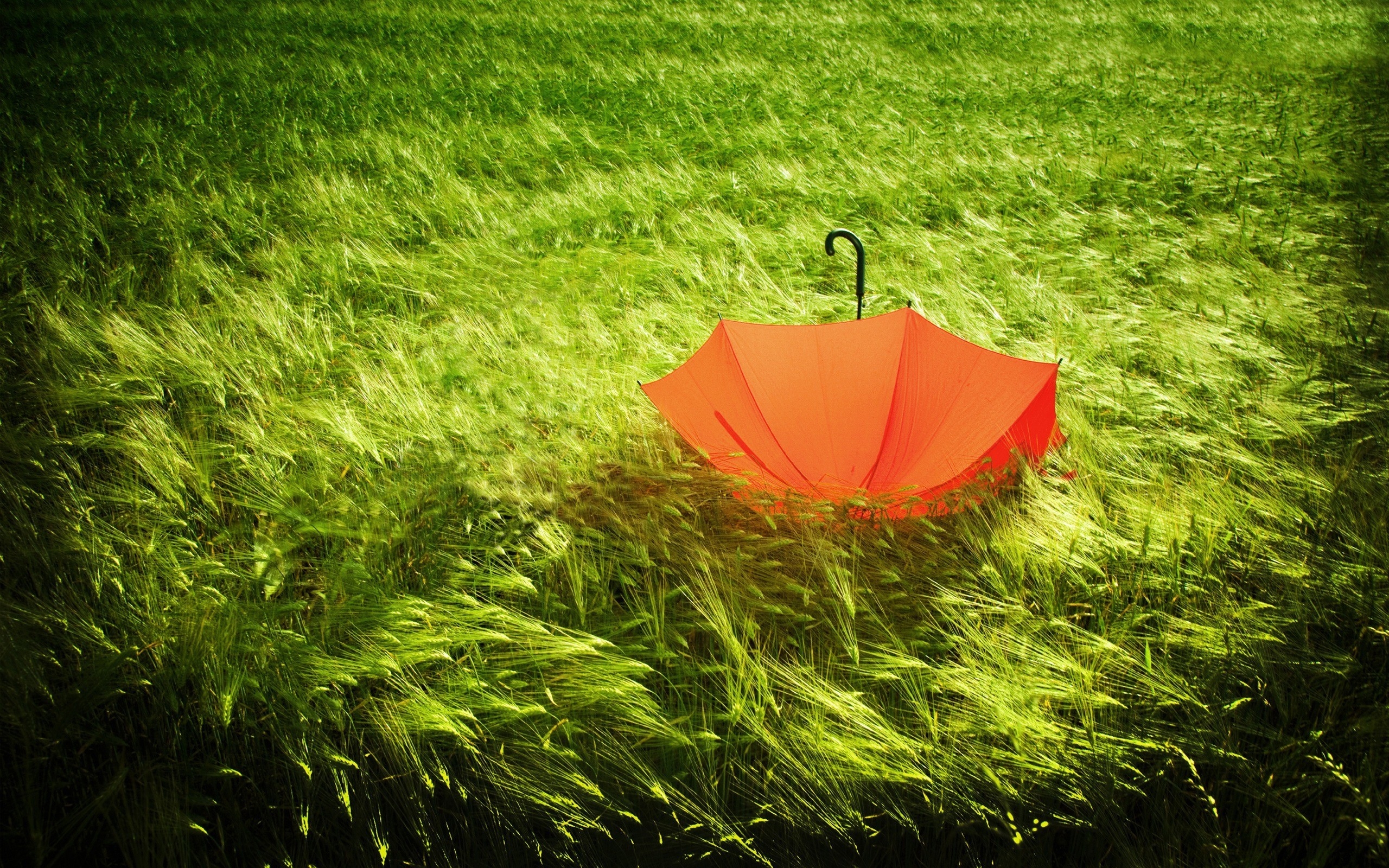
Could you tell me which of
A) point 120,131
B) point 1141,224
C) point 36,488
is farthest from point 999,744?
point 120,131

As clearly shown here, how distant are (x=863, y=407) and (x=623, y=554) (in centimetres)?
74

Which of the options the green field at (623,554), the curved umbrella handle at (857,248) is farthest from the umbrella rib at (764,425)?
the curved umbrella handle at (857,248)

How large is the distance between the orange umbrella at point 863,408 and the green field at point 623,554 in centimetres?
16

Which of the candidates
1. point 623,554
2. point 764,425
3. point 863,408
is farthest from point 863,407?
point 623,554

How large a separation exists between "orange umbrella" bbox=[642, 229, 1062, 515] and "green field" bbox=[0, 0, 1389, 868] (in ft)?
0.52

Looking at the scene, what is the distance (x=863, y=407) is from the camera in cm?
189

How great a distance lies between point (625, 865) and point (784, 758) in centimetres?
37

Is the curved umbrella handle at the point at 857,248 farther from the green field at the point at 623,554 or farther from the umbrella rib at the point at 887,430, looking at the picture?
the green field at the point at 623,554

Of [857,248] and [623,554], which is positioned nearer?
[623,554]

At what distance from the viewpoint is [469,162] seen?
534 centimetres

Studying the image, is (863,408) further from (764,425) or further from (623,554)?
(623,554)

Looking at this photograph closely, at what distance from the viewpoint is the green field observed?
4.69 feet

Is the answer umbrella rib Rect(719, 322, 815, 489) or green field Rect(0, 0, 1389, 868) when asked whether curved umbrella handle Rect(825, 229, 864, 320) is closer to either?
umbrella rib Rect(719, 322, 815, 489)

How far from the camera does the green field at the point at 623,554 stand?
143 centimetres
